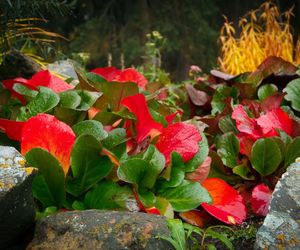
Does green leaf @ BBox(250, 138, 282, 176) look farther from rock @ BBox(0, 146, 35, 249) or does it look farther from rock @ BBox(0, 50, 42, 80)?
rock @ BBox(0, 50, 42, 80)

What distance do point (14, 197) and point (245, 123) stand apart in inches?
46.3

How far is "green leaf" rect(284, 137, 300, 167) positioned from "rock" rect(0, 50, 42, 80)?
70.7 inches

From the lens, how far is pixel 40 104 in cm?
203

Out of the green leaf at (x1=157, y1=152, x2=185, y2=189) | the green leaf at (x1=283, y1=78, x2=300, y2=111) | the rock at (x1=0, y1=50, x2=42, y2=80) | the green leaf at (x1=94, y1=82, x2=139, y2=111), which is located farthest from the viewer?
the rock at (x1=0, y1=50, x2=42, y2=80)

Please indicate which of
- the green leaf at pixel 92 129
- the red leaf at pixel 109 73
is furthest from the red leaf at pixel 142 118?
the red leaf at pixel 109 73

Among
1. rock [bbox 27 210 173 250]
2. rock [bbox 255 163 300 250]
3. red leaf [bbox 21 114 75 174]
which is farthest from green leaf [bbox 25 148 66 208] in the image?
rock [bbox 255 163 300 250]

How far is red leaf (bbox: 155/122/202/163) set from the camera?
77.4 inches

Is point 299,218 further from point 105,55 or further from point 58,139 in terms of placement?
point 105,55

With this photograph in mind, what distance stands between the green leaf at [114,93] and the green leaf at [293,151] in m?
0.72

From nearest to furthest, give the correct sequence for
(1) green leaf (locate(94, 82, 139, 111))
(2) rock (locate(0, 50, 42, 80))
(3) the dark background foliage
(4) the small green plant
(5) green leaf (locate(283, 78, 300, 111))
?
(4) the small green plant
(1) green leaf (locate(94, 82, 139, 111))
(5) green leaf (locate(283, 78, 300, 111))
(2) rock (locate(0, 50, 42, 80))
(3) the dark background foliage

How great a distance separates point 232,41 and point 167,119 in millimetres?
3719

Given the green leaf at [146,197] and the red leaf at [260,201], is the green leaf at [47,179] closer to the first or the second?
the green leaf at [146,197]

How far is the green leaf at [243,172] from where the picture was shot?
2.06m

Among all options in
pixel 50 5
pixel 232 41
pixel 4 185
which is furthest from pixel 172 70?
pixel 4 185
